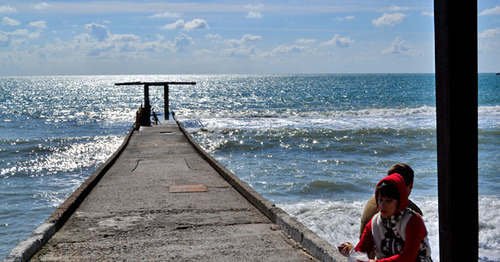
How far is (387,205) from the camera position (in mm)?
3193

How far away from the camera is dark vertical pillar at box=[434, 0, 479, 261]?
9.12ft

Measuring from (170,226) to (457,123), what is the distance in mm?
4628

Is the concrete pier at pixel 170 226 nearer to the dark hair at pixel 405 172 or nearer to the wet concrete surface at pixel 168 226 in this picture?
the wet concrete surface at pixel 168 226

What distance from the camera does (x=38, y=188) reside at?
1538 centimetres

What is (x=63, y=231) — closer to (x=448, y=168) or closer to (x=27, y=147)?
(x=448, y=168)

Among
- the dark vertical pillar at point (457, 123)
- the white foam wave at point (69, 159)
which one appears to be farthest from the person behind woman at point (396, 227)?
the white foam wave at point (69, 159)

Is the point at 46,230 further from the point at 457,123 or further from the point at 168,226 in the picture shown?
the point at 457,123

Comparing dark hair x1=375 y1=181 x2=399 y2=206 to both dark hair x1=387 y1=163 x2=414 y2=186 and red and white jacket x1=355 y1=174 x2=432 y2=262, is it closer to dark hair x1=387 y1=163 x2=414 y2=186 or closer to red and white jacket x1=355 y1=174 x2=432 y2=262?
red and white jacket x1=355 y1=174 x2=432 y2=262

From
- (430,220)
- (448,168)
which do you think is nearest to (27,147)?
(430,220)

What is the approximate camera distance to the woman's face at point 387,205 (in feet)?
10.4

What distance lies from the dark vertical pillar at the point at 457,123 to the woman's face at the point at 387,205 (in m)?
0.26

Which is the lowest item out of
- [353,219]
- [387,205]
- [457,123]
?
[353,219]

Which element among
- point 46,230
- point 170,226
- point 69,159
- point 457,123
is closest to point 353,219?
point 170,226

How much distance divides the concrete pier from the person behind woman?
1.71 meters
